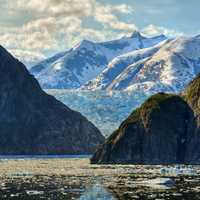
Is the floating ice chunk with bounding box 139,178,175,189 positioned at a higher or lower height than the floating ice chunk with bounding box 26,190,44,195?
lower

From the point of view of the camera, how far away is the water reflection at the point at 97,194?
86188mm

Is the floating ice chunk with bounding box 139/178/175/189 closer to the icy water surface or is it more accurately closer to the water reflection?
the icy water surface

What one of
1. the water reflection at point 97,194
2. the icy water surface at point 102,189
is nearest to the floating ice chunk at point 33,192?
the icy water surface at point 102,189

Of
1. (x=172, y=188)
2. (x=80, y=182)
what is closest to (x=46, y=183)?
(x=80, y=182)

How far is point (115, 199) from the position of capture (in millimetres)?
85000

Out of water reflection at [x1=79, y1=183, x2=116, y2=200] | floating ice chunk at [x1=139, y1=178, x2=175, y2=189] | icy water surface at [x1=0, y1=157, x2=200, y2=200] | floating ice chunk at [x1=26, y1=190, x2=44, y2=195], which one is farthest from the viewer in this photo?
floating ice chunk at [x1=139, y1=178, x2=175, y2=189]

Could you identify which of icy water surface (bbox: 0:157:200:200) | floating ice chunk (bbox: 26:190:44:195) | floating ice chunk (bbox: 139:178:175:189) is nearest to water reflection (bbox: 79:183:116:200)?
icy water surface (bbox: 0:157:200:200)

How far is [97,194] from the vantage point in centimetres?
9112

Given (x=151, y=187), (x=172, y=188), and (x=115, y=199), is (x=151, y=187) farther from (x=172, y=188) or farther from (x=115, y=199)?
(x=115, y=199)

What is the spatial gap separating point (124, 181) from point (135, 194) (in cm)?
2554

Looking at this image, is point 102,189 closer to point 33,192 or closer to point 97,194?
point 97,194

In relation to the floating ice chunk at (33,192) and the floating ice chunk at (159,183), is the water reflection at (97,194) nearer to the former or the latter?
the floating ice chunk at (33,192)

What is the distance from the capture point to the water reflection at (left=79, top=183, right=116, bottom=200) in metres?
86.2

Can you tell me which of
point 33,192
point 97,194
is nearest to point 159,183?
point 97,194
